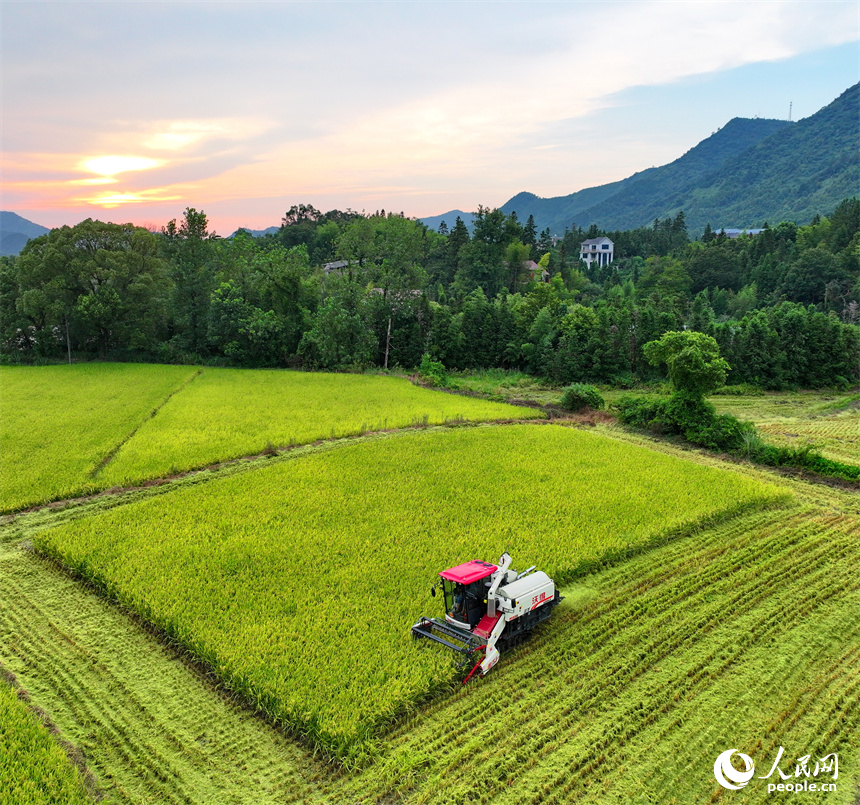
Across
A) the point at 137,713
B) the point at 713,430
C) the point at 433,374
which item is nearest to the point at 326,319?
the point at 433,374

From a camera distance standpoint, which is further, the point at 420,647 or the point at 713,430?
the point at 713,430

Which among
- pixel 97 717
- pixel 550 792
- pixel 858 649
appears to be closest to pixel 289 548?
pixel 97 717

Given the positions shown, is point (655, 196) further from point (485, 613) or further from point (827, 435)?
point (485, 613)

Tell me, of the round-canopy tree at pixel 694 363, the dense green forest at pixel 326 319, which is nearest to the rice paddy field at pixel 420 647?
the round-canopy tree at pixel 694 363

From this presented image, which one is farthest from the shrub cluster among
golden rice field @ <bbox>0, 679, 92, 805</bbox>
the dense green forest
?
golden rice field @ <bbox>0, 679, 92, 805</bbox>

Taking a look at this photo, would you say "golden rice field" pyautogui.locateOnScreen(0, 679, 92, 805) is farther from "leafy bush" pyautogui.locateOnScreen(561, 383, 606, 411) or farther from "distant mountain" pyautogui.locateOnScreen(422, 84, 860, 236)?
"distant mountain" pyautogui.locateOnScreen(422, 84, 860, 236)

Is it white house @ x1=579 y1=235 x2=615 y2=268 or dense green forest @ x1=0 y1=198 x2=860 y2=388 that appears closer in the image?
dense green forest @ x1=0 y1=198 x2=860 y2=388

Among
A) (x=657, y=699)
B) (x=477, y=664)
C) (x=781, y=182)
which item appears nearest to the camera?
(x=657, y=699)
